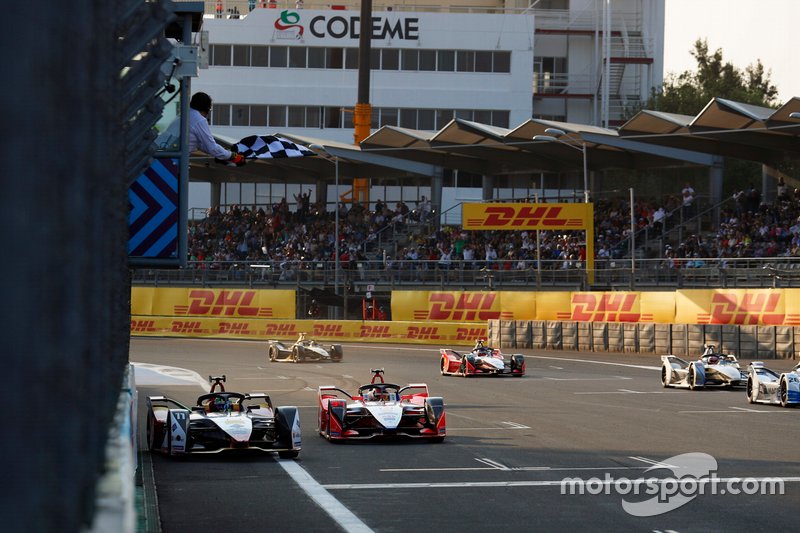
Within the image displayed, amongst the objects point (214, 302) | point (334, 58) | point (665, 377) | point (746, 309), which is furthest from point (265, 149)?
point (334, 58)

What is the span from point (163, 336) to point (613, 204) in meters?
18.9

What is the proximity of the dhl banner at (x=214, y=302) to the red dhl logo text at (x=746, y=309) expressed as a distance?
52.7ft

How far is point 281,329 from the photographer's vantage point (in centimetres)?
4319

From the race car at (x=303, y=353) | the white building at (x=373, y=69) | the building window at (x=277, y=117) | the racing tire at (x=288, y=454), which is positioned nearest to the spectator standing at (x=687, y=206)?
the race car at (x=303, y=353)

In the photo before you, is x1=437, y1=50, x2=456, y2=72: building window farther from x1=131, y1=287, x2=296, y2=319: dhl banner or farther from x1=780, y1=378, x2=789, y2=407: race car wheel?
x1=780, y1=378, x2=789, y2=407: race car wheel

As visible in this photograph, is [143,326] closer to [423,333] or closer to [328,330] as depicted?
[328,330]

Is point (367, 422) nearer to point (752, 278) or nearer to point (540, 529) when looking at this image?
point (540, 529)

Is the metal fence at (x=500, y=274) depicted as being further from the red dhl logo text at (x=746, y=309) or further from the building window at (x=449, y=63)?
the building window at (x=449, y=63)

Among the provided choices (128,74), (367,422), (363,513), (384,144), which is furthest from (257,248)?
(128,74)

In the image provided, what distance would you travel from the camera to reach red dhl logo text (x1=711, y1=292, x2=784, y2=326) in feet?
104

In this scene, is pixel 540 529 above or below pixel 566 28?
below

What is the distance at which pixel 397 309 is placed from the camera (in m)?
42.7

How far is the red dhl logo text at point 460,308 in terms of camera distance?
40594mm

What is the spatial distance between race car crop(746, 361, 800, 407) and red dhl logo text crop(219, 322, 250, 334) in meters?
25.1
